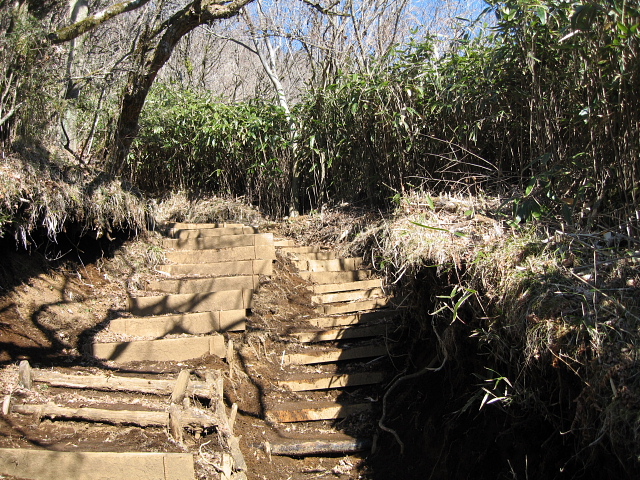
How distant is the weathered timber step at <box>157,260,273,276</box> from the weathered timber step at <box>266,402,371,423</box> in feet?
6.06

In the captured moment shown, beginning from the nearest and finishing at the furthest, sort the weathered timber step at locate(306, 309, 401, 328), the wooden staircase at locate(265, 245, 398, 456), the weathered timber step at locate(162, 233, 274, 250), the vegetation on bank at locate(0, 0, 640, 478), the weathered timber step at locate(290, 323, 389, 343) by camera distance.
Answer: the vegetation on bank at locate(0, 0, 640, 478) → the wooden staircase at locate(265, 245, 398, 456) → the weathered timber step at locate(290, 323, 389, 343) → the weathered timber step at locate(306, 309, 401, 328) → the weathered timber step at locate(162, 233, 274, 250)

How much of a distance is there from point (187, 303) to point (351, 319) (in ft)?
5.17

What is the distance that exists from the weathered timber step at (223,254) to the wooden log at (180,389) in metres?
2.57

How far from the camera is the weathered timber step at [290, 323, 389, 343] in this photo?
5.08m

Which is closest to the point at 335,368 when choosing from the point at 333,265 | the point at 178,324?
the point at 178,324

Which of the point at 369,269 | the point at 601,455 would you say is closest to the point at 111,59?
the point at 369,269

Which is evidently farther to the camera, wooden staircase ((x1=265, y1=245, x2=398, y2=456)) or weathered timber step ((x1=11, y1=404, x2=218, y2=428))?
wooden staircase ((x1=265, y1=245, x2=398, y2=456))

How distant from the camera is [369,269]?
6.32 meters

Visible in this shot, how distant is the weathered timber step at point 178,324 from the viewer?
4.81 meters

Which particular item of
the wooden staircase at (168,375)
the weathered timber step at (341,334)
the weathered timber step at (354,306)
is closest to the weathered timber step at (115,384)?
the wooden staircase at (168,375)

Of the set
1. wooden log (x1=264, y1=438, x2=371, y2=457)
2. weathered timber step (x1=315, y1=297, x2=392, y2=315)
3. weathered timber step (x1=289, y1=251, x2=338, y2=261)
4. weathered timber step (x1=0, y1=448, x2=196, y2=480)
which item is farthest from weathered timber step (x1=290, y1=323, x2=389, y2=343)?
weathered timber step (x1=0, y1=448, x2=196, y2=480)

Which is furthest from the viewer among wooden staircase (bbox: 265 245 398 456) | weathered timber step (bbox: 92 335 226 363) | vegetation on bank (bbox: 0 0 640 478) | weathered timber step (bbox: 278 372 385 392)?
weathered timber step (bbox: 278 372 385 392)

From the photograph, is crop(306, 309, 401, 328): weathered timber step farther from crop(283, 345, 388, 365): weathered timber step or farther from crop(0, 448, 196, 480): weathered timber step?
crop(0, 448, 196, 480): weathered timber step

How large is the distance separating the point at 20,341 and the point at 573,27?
14.4 feet
